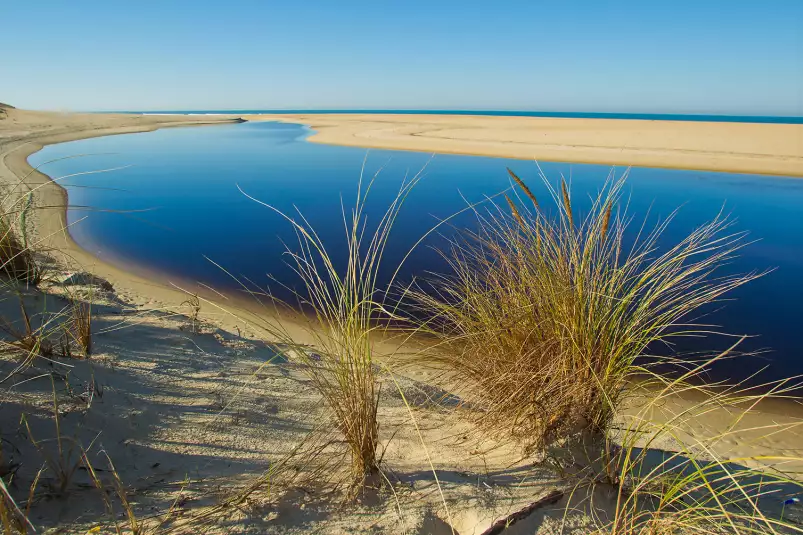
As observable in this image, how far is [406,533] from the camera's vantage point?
1.39 meters

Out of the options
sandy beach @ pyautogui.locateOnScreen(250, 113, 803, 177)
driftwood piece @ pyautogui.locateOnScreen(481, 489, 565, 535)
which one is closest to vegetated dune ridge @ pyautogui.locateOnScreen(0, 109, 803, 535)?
driftwood piece @ pyautogui.locateOnScreen(481, 489, 565, 535)

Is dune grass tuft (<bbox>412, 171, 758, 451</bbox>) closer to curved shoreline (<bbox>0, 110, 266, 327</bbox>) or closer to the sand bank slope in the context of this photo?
curved shoreline (<bbox>0, 110, 266, 327</bbox>)

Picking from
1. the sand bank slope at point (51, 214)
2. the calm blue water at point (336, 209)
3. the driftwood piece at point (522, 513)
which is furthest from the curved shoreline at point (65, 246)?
the driftwood piece at point (522, 513)

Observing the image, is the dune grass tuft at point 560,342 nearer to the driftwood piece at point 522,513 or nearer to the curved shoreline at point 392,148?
the driftwood piece at point 522,513

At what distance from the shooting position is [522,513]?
1.50 meters

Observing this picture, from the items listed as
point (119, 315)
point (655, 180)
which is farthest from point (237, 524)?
point (655, 180)

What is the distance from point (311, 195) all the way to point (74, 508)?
9.65 m

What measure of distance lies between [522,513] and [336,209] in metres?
8.31

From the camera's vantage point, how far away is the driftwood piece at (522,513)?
1434mm

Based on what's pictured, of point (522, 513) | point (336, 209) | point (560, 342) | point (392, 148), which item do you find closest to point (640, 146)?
point (392, 148)

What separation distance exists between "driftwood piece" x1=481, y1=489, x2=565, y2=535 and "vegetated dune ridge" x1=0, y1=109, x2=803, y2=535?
0.02 meters

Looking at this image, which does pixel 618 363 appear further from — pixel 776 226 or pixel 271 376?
pixel 776 226

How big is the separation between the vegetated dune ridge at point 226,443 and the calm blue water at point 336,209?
34.3 inches

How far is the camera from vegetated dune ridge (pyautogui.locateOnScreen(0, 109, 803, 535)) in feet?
4.55
